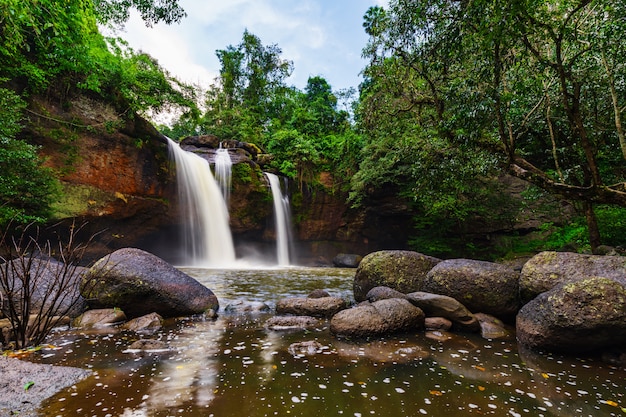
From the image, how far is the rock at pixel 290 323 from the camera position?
215 inches

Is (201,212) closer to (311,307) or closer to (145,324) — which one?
(145,324)

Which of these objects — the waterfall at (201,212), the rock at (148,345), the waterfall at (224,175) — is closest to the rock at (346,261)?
the waterfall at (201,212)

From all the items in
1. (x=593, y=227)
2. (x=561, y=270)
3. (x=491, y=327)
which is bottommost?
(x=491, y=327)

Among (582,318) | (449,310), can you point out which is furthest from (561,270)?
(449,310)

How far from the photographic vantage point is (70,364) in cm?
357

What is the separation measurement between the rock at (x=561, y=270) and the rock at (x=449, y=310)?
3.70 ft

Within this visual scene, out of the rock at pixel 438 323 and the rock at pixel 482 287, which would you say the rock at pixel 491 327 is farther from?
the rock at pixel 438 323

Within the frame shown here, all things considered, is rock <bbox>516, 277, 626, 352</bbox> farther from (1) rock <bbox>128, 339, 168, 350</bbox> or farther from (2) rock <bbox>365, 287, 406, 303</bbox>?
(1) rock <bbox>128, 339, 168, 350</bbox>

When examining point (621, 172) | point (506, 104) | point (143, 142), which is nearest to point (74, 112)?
point (143, 142)

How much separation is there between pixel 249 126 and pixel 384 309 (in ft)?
78.7

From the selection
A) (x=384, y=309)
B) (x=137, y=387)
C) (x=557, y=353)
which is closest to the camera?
(x=137, y=387)

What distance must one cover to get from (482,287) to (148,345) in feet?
18.7

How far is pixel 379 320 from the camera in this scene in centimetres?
497

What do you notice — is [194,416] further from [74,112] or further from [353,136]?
[353,136]
